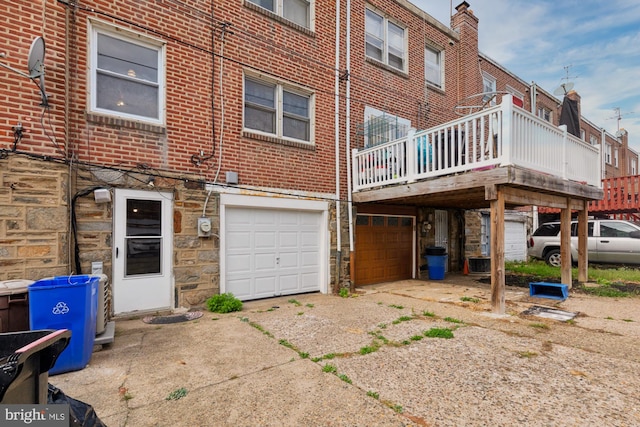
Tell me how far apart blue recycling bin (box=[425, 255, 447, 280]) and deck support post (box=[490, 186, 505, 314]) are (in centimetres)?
410

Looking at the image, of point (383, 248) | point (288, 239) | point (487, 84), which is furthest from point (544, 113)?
point (288, 239)

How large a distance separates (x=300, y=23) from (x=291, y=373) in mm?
7698

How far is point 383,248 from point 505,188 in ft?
13.2

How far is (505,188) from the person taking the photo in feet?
19.4

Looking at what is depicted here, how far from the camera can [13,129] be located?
14.3 ft

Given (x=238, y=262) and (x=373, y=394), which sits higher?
(x=238, y=262)

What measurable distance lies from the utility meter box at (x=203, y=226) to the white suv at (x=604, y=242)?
39.5 feet

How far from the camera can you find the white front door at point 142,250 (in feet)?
17.1

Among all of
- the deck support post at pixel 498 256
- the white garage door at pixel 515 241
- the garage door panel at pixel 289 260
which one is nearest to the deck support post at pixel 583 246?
the deck support post at pixel 498 256

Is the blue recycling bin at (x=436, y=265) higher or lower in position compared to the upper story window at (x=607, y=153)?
lower

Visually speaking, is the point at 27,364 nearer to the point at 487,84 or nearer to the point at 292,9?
the point at 292,9

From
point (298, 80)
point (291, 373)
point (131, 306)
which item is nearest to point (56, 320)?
point (131, 306)

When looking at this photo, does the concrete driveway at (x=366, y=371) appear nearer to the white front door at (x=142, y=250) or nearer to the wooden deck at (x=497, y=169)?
the white front door at (x=142, y=250)

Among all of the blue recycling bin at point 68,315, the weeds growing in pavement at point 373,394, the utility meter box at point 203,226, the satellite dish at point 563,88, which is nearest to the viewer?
the weeds growing in pavement at point 373,394
